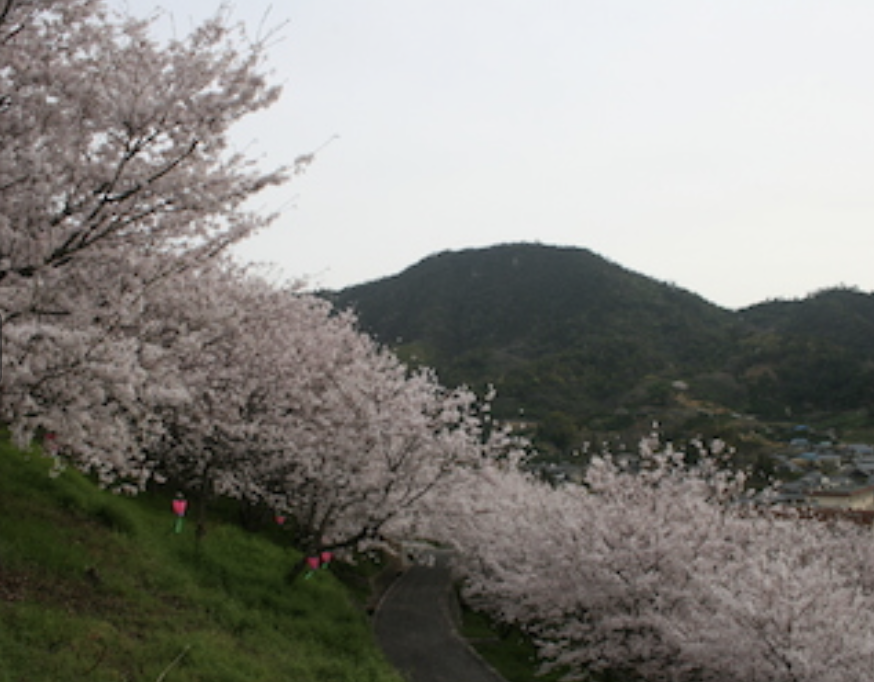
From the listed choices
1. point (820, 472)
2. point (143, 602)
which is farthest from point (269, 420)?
point (820, 472)

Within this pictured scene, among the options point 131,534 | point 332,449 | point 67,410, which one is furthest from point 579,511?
point 67,410

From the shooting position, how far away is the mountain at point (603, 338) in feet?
345

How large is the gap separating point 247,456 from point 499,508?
10.7 meters

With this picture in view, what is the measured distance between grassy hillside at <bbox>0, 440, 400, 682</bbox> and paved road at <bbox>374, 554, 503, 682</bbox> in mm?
3527

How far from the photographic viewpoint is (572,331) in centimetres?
12988

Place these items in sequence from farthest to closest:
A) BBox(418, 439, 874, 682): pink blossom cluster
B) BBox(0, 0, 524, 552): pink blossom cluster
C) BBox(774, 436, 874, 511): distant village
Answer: BBox(774, 436, 874, 511): distant village → BBox(418, 439, 874, 682): pink blossom cluster → BBox(0, 0, 524, 552): pink blossom cluster

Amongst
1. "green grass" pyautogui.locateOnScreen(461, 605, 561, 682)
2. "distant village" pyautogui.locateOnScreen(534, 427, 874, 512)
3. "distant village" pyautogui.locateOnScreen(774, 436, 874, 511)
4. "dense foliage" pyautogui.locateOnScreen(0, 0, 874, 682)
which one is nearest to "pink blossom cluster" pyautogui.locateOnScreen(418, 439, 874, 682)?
"dense foliage" pyautogui.locateOnScreen(0, 0, 874, 682)

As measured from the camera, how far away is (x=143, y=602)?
435 inches

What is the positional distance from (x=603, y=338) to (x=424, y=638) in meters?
104

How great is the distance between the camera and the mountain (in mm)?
105062

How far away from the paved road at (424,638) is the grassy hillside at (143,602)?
3527 mm

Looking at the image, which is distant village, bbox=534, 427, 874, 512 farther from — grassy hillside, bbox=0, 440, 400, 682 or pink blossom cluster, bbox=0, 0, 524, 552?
pink blossom cluster, bbox=0, 0, 524, 552

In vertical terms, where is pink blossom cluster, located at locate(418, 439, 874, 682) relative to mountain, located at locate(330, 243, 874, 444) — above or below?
below

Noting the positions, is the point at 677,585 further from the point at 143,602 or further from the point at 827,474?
the point at 827,474
